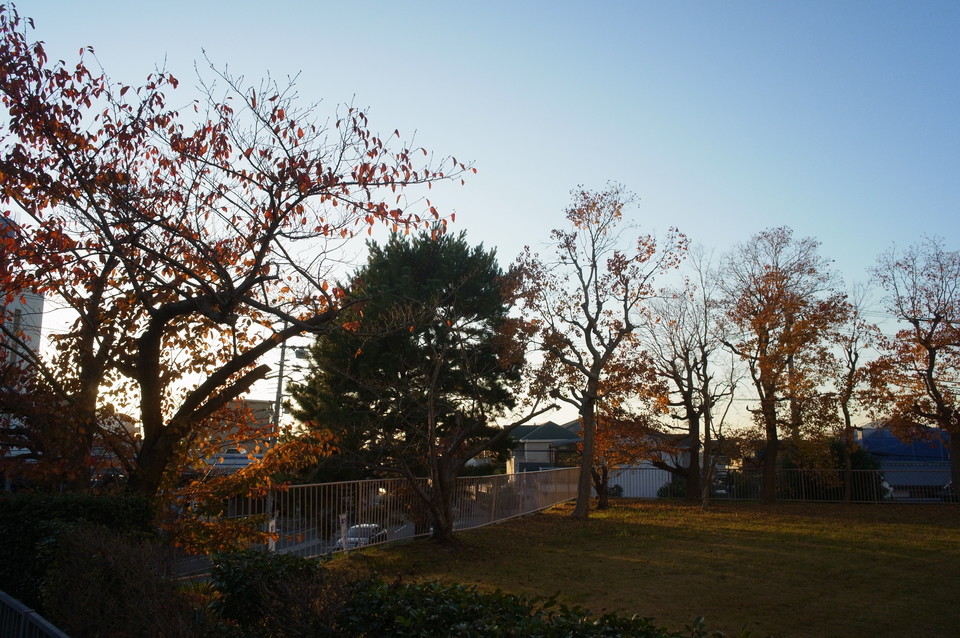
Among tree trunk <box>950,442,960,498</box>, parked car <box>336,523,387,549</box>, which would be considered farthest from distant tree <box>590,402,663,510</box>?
parked car <box>336,523,387,549</box>

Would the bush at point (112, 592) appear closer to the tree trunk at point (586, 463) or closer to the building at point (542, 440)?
the tree trunk at point (586, 463)

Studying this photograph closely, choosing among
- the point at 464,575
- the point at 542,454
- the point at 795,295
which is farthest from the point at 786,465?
the point at 464,575

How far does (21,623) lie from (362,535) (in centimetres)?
936

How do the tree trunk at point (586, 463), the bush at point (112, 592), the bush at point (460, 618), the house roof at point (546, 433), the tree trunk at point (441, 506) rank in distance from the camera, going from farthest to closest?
1. the house roof at point (546, 433)
2. the tree trunk at point (586, 463)
3. the tree trunk at point (441, 506)
4. the bush at point (112, 592)
5. the bush at point (460, 618)

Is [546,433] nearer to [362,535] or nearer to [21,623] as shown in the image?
[362,535]

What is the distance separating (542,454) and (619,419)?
1054 inches

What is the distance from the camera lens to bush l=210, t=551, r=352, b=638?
13.8ft

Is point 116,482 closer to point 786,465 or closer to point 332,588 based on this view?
point 332,588

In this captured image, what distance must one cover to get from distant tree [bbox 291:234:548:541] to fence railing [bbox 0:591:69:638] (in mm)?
12047

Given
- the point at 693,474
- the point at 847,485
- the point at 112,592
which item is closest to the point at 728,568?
the point at 112,592

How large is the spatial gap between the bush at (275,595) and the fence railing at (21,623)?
3.26 ft

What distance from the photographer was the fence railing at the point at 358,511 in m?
11.4

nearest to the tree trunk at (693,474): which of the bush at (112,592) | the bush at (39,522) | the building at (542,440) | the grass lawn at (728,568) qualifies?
the grass lawn at (728,568)

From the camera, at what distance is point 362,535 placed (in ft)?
44.7
